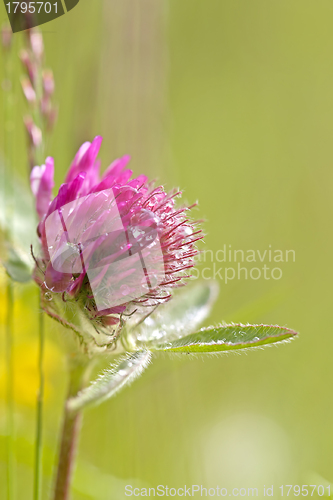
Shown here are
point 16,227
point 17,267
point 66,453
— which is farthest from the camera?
point 16,227

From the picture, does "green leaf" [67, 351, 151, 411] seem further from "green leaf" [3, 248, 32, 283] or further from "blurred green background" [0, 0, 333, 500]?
"green leaf" [3, 248, 32, 283]

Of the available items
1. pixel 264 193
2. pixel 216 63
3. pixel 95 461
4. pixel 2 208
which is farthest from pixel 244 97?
pixel 95 461

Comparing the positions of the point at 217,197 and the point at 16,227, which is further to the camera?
the point at 217,197

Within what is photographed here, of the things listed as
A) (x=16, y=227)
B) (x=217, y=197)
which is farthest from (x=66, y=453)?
(x=217, y=197)

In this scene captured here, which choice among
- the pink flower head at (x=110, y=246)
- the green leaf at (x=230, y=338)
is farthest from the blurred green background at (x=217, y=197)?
the green leaf at (x=230, y=338)

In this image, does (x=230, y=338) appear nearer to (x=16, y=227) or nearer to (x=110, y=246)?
(x=110, y=246)

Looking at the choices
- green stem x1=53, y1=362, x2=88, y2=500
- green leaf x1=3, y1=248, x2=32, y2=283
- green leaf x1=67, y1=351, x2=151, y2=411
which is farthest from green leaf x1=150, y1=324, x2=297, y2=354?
green leaf x1=3, y1=248, x2=32, y2=283
